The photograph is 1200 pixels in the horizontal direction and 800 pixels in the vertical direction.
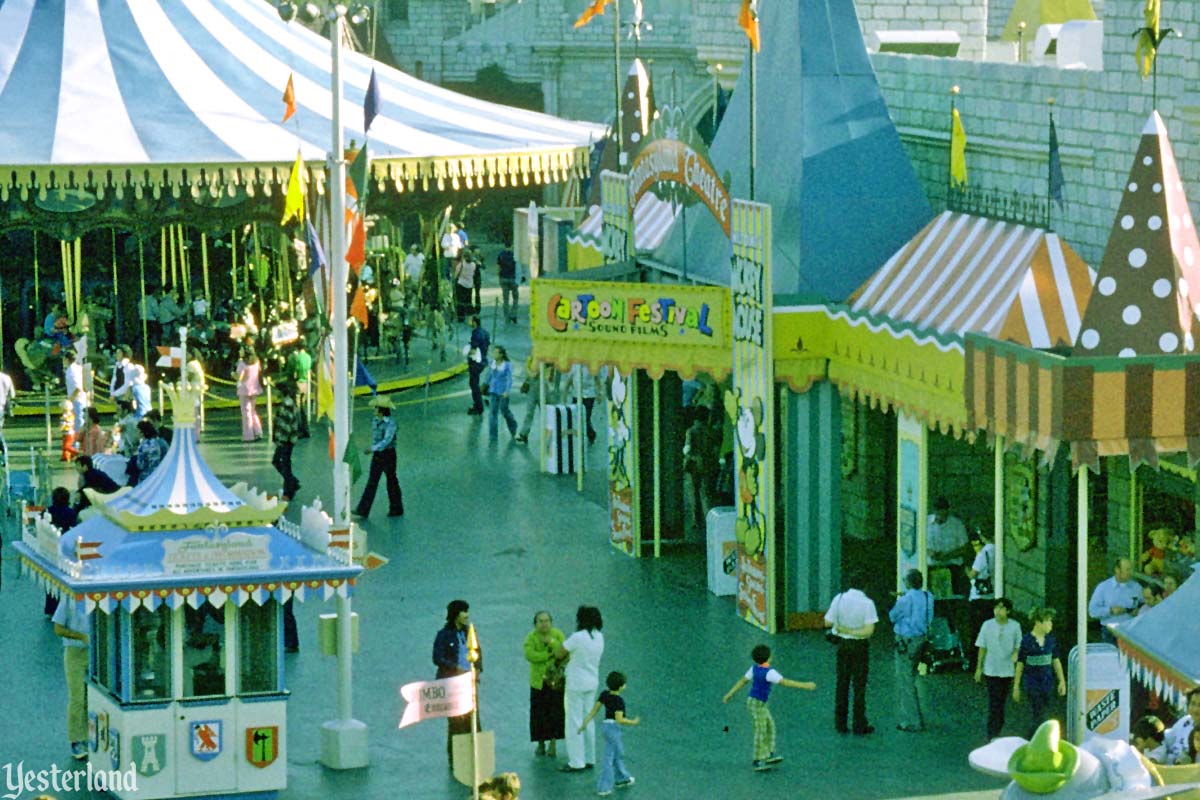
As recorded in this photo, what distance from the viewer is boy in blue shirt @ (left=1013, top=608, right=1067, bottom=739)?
18.5 metres

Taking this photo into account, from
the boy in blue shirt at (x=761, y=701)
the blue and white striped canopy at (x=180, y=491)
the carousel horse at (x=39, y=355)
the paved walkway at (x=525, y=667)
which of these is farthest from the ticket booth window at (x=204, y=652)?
the carousel horse at (x=39, y=355)

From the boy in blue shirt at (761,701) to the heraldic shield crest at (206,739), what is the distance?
11.6 ft

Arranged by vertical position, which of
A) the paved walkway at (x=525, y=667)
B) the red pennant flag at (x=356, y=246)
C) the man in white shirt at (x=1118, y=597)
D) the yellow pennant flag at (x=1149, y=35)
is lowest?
the paved walkway at (x=525, y=667)

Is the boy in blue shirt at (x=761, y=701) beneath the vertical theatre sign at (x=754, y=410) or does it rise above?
beneath

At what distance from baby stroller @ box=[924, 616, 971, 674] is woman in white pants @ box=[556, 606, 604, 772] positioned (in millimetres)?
3134

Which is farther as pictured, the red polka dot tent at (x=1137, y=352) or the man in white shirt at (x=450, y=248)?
the man in white shirt at (x=450, y=248)

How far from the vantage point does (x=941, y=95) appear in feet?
78.5

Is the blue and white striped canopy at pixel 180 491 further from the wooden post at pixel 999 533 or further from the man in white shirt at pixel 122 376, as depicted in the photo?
the man in white shirt at pixel 122 376

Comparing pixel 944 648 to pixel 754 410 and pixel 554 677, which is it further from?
pixel 554 677

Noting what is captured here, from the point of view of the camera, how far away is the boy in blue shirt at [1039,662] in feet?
60.7

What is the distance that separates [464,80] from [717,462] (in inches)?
1573

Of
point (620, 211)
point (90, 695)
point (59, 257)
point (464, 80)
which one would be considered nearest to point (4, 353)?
point (59, 257)

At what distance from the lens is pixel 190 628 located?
56.7ft

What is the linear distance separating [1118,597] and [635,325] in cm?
611
